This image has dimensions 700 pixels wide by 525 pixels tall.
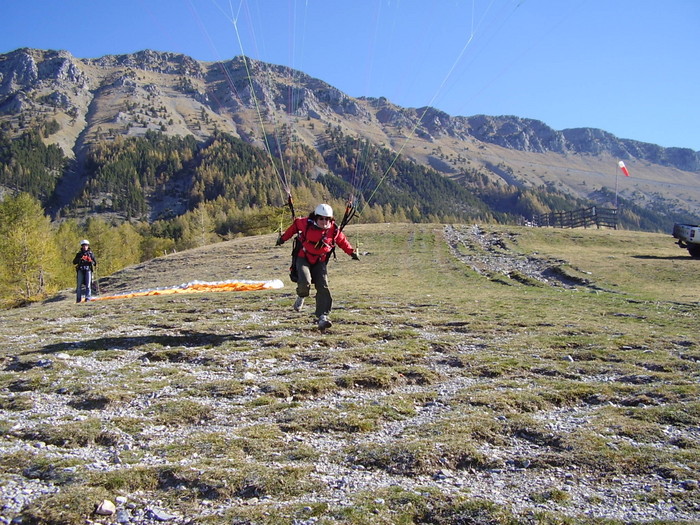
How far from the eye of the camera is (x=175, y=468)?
16.3ft

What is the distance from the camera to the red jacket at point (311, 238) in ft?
38.8

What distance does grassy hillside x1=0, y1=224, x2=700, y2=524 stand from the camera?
4473mm

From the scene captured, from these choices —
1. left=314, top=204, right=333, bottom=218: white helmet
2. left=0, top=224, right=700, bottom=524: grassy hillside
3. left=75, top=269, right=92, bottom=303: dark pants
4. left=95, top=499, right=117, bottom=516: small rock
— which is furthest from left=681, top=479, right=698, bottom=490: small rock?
left=75, top=269, right=92, bottom=303: dark pants

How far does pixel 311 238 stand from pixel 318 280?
107cm

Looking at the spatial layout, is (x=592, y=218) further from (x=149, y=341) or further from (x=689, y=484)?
(x=689, y=484)

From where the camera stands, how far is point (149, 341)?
1122cm

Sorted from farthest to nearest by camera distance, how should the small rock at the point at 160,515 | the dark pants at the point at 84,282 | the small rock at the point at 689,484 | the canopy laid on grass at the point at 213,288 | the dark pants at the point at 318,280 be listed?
1. the canopy laid on grass at the point at 213,288
2. the dark pants at the point at 84,282
3. the dark pants at the point at 318,280
4. the small rock at the point at 689,484
5. the small rock at the point at 160,515

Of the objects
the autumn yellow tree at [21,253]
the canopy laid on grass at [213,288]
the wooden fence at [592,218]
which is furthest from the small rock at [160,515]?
the wooden fence at [592,218]

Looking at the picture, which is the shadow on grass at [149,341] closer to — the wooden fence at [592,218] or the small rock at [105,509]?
the small rock at [105,509]

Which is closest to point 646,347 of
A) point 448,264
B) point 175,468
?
point 175,468

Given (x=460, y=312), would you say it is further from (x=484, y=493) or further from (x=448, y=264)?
(x=448, y=264)

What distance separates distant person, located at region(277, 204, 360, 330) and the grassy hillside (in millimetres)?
868

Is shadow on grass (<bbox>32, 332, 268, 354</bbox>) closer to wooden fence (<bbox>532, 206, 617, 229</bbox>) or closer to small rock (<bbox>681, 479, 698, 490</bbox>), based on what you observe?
small rock (<bbox>681, 479, 698, 490</bbox>)

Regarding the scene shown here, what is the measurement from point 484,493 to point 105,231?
92.4m
